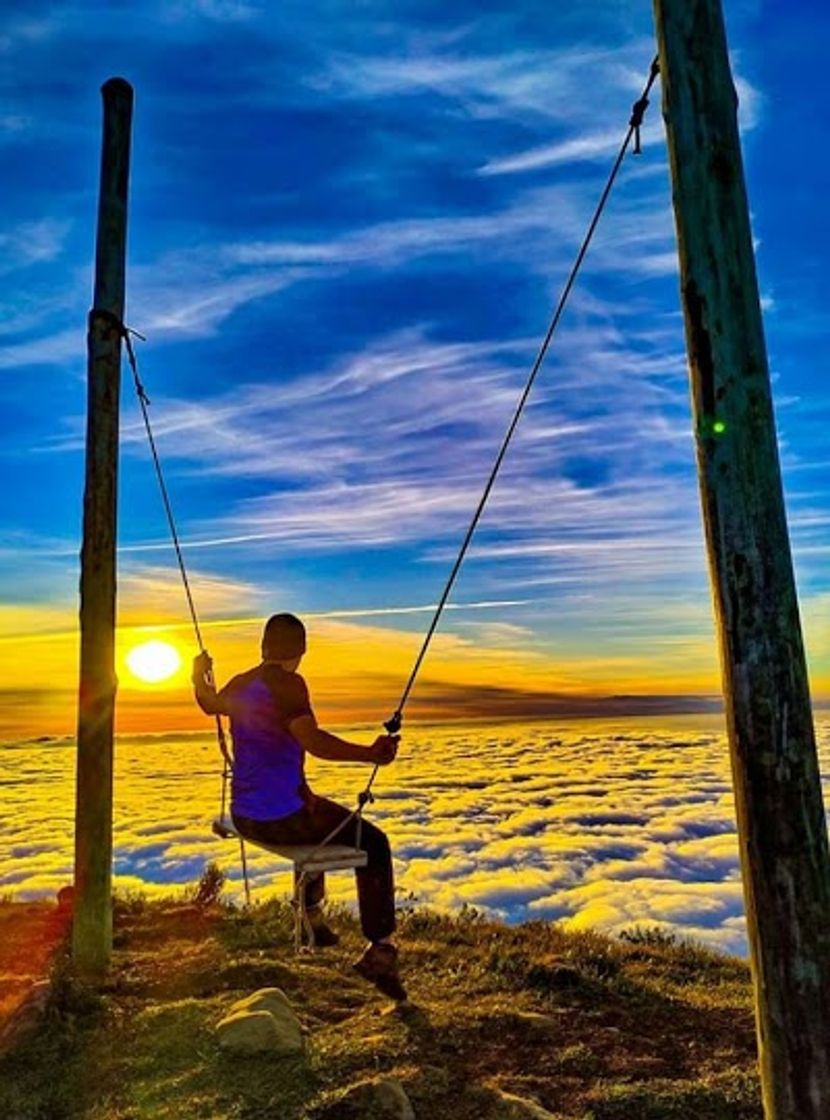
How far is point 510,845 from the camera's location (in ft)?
71.3

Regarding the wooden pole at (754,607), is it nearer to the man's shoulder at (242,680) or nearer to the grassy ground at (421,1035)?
the grassy ground at (421,1035)

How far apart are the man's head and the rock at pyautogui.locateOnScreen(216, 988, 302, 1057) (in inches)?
89.8

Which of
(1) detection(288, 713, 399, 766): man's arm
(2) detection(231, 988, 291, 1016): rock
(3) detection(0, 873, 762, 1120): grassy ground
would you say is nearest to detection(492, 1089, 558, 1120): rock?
(3) detection(0, 873, 762, 1120): grassy ground

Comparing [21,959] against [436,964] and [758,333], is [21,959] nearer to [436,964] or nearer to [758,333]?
[436,964]

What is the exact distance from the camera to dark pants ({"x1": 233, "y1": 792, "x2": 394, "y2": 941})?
6.81 metres

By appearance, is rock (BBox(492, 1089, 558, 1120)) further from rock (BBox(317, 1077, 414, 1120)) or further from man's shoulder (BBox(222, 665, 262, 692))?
man's shoulder (BBox(222, 665, 262, 692))

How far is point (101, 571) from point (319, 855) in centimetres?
323

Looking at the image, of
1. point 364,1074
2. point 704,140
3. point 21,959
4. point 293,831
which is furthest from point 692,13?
point 21,959

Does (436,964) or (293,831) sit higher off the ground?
(293,831)

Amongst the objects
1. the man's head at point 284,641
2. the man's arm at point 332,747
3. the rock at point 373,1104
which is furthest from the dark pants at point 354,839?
the rock at point 373,1104

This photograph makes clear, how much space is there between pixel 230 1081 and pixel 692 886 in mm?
16038

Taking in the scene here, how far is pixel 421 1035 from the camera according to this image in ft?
21.5

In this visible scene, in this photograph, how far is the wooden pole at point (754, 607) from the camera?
397cm

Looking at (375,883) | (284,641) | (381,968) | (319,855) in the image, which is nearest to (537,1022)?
(381,968)
